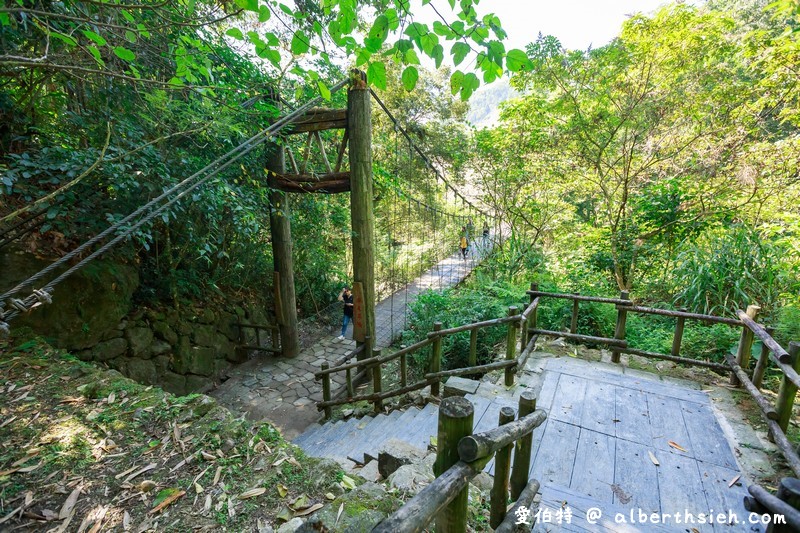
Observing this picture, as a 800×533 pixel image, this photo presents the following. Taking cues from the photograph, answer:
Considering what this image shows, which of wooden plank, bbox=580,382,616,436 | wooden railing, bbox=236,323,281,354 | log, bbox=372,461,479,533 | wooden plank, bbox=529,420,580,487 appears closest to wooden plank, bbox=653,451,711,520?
wooden plank, bbox=580,382,616,436

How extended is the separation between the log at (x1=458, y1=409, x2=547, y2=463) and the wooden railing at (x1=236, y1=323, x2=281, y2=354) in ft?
13.9

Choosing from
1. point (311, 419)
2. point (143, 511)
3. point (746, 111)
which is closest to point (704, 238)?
point (746, 111)

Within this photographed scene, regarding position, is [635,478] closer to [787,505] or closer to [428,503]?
[787,505]

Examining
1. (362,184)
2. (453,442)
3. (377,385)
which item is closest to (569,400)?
(377,385)

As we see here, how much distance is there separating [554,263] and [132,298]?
620cm

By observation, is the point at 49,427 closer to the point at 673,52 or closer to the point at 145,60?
the point at 145,60

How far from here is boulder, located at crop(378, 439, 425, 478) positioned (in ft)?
6.35

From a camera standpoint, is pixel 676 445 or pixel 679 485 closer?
pixel 679 485

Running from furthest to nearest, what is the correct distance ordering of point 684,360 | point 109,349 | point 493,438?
point 109,349
point 684,360
point 493,438

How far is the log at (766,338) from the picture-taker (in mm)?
1899

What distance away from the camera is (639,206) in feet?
15.6

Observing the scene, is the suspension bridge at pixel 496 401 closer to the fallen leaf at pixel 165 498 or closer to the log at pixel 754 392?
the log at pixel 754 392

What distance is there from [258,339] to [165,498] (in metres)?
3.64

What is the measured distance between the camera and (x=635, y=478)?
1792 mm
